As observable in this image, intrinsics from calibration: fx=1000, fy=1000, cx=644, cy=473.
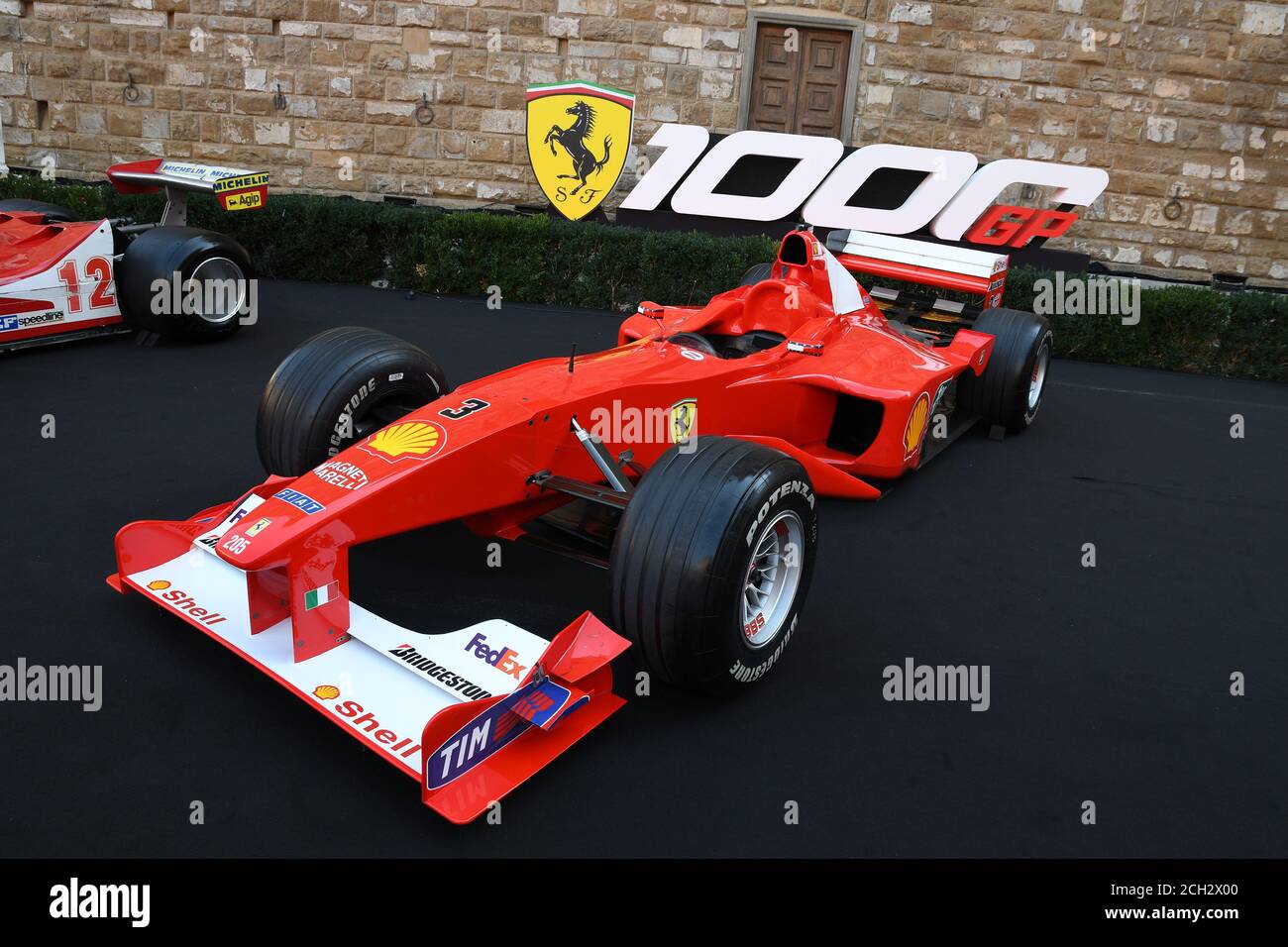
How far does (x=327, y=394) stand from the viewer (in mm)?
3992

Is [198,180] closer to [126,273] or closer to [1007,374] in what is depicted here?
[126,273]

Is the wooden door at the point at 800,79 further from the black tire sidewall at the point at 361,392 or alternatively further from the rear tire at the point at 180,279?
the black tire sidewall at the point at 361,392

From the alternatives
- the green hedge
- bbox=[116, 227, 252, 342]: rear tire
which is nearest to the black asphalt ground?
bbox=[116, 227, 252, 342]: rear tire

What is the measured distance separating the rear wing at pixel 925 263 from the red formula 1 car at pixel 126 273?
439 cm

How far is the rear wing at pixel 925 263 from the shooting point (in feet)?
22.2

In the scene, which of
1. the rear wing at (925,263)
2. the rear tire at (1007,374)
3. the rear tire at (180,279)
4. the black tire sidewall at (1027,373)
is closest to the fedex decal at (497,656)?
the rear tire at (1007,374)

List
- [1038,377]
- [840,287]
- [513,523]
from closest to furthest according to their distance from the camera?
[513,523] → [840,287] → [1038,377]

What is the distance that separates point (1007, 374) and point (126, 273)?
5.95 m

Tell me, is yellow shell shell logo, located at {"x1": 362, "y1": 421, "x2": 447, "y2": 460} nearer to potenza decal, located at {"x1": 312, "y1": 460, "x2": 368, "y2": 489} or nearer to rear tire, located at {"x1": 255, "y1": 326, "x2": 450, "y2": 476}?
potenza decal, located at {"x1": 312, "y1": 460, "x2": 368, "y2": 489}

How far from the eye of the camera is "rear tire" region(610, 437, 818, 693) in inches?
117

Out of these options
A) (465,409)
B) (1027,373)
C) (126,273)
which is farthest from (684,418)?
(126,273)

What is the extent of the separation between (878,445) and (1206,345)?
5.61m

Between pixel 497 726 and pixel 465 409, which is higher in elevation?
pixel 465 409

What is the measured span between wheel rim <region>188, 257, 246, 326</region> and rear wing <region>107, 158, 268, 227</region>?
433mm
